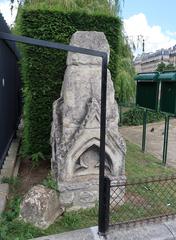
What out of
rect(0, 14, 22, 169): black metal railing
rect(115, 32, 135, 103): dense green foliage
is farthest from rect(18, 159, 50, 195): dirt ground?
rect(115, 32, 135, 103): dense green foliage

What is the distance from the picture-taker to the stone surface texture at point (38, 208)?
3.29 m

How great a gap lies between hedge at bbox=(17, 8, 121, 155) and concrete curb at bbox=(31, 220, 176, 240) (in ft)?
7.66

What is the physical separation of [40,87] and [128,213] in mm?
2396

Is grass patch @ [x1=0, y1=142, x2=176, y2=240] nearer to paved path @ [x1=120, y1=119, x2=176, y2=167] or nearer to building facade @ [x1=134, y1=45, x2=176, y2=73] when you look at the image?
paved path @ [x1=120, y1=119, x2=176, y2=167]

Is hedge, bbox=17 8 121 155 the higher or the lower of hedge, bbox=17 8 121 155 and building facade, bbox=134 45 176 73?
the lower

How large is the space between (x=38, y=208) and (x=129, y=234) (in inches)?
37.5

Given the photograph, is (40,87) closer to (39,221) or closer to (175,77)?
(39,221)

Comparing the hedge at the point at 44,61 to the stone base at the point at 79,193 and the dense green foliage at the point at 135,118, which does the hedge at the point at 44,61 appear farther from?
the dense green foliage at the point at 135,118

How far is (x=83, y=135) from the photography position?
11.8 ft

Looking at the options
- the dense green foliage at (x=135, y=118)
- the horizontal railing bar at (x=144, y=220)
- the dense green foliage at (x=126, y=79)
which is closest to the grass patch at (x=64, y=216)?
the horizontal railing bar at (x=144, y=220)

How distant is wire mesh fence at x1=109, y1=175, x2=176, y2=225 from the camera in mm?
3681

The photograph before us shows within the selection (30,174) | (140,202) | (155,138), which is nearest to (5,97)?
(30,174)

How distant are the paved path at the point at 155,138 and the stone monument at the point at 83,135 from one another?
3137 mm

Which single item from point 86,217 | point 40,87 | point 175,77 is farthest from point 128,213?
point 175,77
